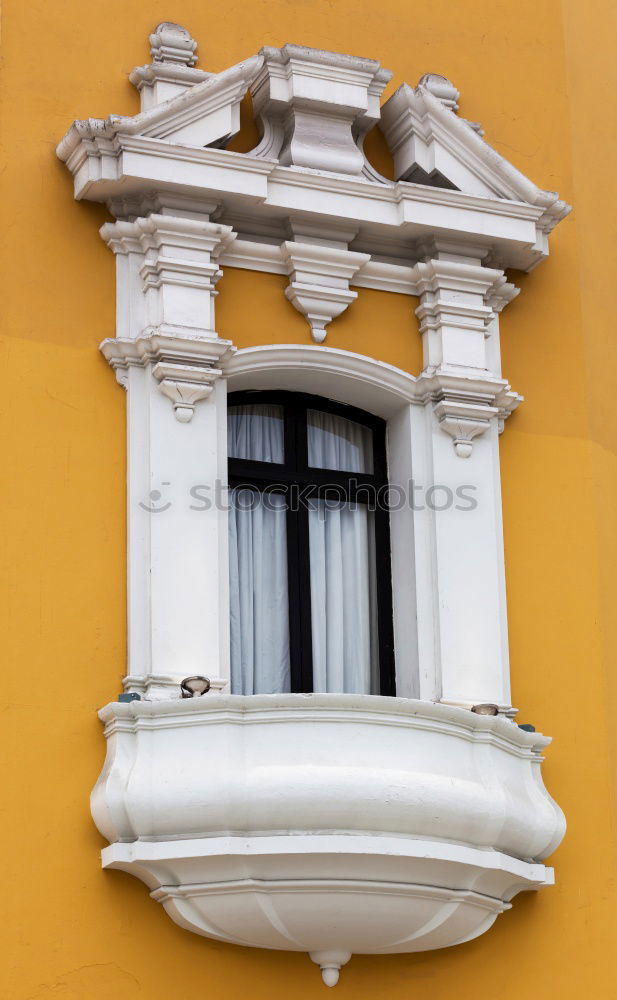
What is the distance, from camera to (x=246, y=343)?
11828mm

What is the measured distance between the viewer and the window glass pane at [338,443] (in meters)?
12.2

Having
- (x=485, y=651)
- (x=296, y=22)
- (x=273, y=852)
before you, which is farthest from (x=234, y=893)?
(x=296, y=22)

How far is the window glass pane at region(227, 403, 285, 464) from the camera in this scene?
12062 millimetres

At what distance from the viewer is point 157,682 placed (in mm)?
10742

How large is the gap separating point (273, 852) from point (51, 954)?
1330mm

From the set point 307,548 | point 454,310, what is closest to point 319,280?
point 454,310

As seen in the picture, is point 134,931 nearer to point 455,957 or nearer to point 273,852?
point 273,852

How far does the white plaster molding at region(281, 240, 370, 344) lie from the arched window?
0.57 meters

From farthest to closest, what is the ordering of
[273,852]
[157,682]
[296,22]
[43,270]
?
[296,22] < [43,270] < [157,682] < [273,852]

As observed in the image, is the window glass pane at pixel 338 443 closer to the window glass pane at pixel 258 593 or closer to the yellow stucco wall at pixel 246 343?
the window glass pane at pixel 258 593

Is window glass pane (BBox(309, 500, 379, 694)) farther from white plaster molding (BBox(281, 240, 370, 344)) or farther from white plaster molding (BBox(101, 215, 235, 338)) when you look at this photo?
white plaster molding (BBox(101, 215, 235, 338))

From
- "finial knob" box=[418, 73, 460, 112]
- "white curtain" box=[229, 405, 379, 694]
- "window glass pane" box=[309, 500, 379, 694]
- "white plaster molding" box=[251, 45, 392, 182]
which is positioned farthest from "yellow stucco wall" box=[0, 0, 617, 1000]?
"window glass pane" box=[309, 500, 379, 694]

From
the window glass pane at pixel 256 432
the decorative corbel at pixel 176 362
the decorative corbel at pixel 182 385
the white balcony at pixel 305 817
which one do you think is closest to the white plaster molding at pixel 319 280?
the window glass pane at pixel 256 432

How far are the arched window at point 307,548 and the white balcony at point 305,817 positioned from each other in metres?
1.23
